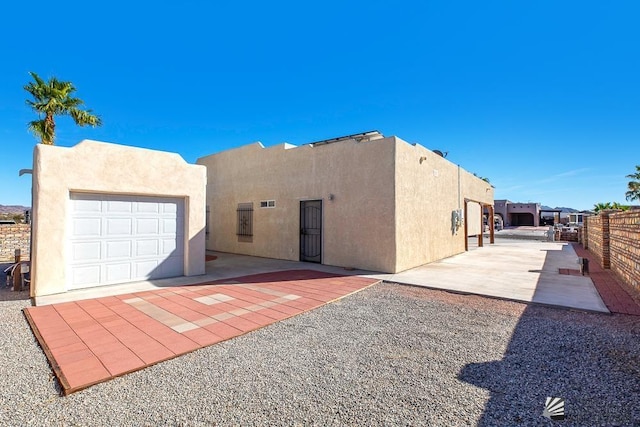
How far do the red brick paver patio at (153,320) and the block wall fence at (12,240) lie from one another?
36.4ft

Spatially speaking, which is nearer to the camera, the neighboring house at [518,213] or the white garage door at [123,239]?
the white garage door at [123,239]

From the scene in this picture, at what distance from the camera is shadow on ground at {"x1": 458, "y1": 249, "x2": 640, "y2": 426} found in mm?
2402

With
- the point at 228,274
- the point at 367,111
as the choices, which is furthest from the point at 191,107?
the point at 228,274

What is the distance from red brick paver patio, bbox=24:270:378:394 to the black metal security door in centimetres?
349

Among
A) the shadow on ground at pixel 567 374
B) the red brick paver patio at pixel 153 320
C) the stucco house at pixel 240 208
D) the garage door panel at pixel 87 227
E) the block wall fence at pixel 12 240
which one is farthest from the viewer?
the block wall fence at pixel 12 240

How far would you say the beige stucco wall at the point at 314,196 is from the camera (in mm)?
9234

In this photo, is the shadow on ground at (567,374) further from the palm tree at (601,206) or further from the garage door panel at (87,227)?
the palm tree at (601,206)

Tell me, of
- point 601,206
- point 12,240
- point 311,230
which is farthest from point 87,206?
point 601,206

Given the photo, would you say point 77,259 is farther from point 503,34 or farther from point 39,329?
point 503,34

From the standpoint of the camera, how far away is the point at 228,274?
8.87 meters

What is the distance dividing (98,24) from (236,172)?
743cm

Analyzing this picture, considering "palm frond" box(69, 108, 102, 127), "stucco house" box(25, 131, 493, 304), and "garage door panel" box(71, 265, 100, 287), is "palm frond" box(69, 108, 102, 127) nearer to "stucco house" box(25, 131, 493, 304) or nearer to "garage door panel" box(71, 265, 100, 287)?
"stucco house" box(25, 131, 493, 304)

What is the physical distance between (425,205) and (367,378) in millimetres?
8908

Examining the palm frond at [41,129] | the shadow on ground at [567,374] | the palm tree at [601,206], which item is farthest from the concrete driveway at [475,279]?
the palm tree at [601,206]
